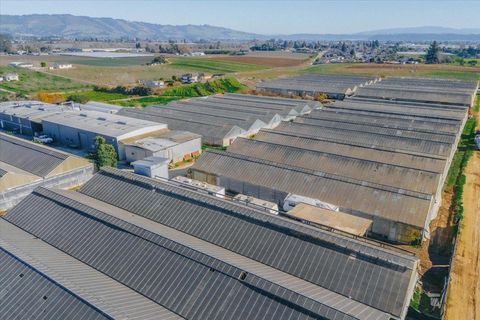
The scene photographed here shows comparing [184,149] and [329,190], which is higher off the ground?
[329,190]

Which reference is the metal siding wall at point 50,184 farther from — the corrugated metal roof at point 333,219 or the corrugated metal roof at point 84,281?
the corrugated metal roof at point 333,219

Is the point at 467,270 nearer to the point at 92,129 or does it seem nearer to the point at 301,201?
the point at 301,201

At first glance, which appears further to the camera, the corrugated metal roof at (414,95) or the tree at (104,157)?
the corrugated metal roof at (414,95)

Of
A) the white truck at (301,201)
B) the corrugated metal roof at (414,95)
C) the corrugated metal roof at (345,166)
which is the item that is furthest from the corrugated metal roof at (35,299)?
the corrugated metal roof at (414,95)

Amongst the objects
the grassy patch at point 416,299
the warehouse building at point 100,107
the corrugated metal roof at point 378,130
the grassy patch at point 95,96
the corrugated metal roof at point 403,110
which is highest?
the corrugated metal roof at point 403,110

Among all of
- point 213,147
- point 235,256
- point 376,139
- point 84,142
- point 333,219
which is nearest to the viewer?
point 235,256

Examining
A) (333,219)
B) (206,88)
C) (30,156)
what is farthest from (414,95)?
(30,156)

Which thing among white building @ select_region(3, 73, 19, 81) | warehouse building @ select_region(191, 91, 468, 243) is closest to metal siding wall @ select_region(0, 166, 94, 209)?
warehouse building @ select_region(191, 91, 468, 243)
